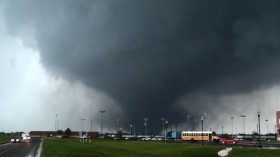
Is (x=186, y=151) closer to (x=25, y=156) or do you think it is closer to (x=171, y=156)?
(x=171, y=156)

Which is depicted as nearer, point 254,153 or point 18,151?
point 254,153

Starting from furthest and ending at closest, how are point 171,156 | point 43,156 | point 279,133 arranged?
point 279,133
point 171,156
point 43,156

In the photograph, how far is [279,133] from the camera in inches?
7323

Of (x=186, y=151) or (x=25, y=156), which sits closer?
(x=25, y=156)

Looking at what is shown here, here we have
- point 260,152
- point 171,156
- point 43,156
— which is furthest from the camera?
point 171,156

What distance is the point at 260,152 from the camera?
66.8m

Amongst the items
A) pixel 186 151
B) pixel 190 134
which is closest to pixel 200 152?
pixel 186 151

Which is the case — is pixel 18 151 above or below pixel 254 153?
below

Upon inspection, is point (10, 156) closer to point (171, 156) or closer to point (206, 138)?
point (171, 156)

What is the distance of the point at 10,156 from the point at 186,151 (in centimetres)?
3661

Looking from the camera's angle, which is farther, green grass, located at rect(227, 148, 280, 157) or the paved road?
the paved road

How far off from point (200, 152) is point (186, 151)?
17.0 ft

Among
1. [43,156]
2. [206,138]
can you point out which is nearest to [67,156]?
[43,156]

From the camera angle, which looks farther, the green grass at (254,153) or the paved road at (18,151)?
the paved road at (18,151)
